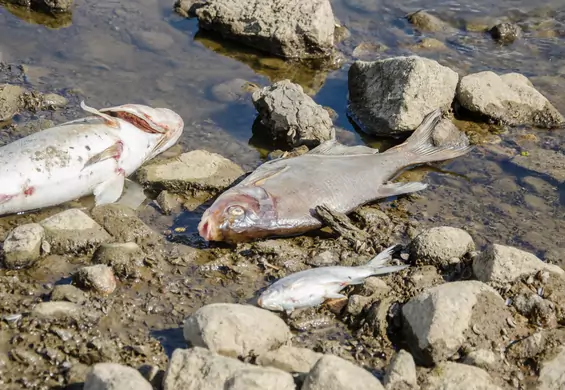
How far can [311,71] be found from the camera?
11.1 m

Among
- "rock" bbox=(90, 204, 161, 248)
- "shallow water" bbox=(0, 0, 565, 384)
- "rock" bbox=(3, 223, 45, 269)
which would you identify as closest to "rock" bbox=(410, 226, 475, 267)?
"shallow water" bbox=(0, 0, 565, 384)

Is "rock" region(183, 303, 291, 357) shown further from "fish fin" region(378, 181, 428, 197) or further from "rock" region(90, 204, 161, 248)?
"fish fin" region(378, 181, 428, 197)

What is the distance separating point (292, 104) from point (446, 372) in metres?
4.18

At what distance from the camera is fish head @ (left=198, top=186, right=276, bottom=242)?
740cm

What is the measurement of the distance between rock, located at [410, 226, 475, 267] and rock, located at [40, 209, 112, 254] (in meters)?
2.73

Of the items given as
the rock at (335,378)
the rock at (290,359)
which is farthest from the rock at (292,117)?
the rock at (335,378)

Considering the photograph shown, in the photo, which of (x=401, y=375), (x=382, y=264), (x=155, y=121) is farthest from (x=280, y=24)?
Answer: (x=401, y=375)

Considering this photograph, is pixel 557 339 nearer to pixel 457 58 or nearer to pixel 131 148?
pixel 131 148

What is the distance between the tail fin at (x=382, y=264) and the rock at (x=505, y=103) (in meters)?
3.39

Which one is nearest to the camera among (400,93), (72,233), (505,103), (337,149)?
(72,233)

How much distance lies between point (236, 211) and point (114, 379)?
260cm

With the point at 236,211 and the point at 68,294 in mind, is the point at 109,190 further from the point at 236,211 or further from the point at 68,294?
the point at 68,294

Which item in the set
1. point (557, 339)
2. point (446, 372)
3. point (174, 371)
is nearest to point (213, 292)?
point (174, 371)

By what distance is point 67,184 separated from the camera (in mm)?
7773
